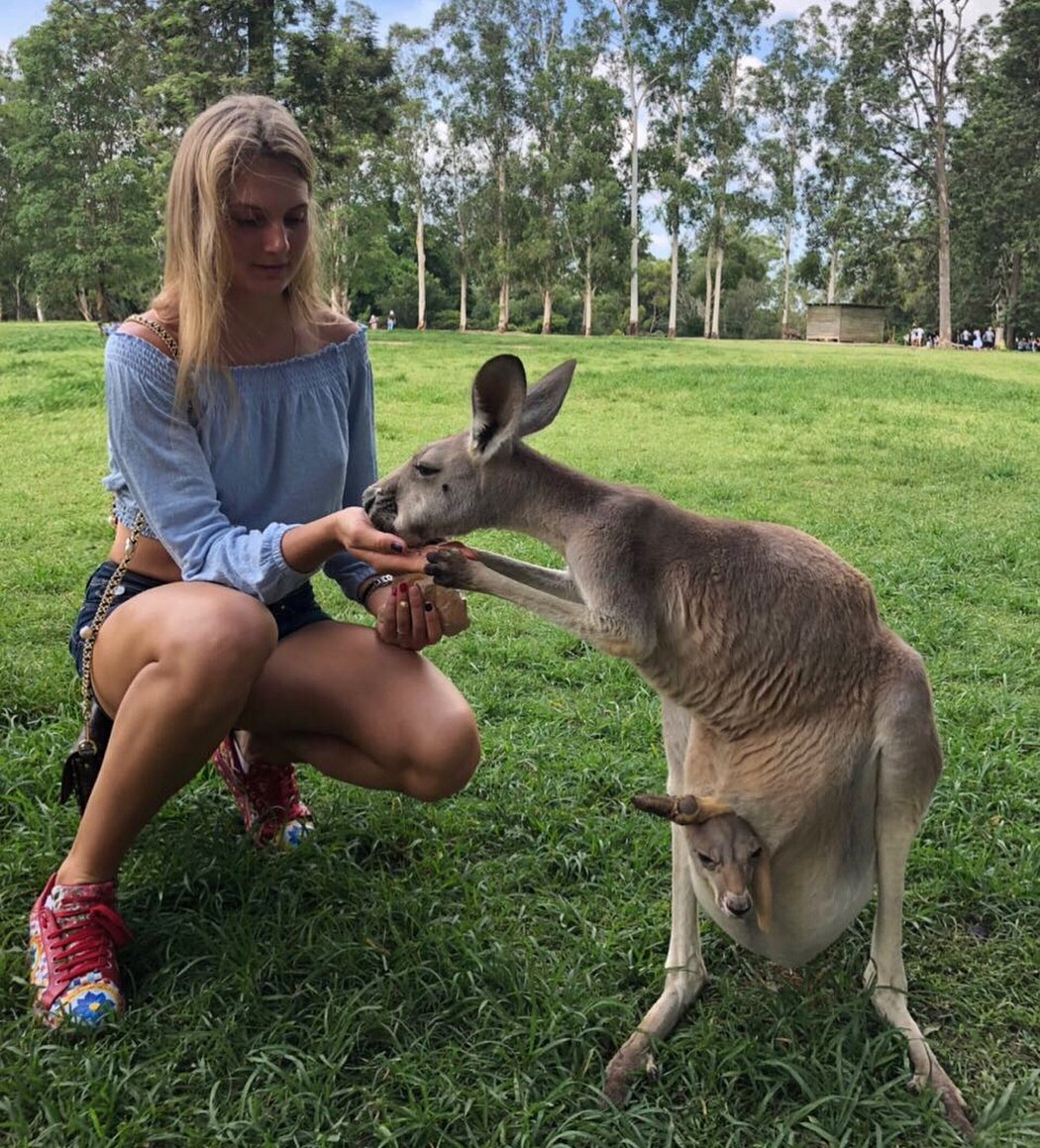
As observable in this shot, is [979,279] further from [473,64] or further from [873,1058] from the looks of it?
[873,1058]

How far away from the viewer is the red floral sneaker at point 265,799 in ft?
7.10

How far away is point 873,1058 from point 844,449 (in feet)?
19.8

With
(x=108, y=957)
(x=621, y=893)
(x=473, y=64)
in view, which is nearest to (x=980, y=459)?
(x=621, y=893)

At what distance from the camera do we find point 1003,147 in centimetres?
2803

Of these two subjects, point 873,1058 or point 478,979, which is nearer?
point 873,1058

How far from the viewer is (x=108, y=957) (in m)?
1.73

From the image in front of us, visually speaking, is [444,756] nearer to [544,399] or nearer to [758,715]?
[758,715]

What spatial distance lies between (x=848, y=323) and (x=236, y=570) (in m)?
27.0

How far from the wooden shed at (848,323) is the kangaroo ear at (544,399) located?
2611 cm

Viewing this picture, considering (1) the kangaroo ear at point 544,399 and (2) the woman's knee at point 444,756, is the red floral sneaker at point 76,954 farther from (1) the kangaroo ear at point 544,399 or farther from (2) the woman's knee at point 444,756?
(1) the kangaroo ear at point 544,399

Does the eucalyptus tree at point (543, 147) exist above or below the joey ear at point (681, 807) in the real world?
above

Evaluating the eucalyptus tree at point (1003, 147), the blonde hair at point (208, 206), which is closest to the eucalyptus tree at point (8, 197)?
the eucalyptus tree at point (1003, 147)

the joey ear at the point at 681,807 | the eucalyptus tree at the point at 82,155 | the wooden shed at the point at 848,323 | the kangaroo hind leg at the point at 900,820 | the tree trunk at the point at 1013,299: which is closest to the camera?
the joey ear at the point at 681,807

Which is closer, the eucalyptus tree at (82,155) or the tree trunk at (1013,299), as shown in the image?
the eucalyptus tree at (82,155)
